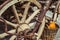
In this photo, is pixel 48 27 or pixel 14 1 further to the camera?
pixel 48 27

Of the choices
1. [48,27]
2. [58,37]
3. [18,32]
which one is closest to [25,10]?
[48,27]

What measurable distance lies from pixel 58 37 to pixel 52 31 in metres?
0.47

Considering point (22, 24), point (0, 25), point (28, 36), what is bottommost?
point (28, 36)

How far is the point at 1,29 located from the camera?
9.41ft

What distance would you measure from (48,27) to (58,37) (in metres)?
0.49

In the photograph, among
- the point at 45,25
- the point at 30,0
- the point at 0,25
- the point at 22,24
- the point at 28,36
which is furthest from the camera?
the point at 0,25

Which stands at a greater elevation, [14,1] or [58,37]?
[14,1]

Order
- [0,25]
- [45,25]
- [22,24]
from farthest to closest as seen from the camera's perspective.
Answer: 1. [0,25]
2. [45,25]
3. [22,24]

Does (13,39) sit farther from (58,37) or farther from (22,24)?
(58,37)

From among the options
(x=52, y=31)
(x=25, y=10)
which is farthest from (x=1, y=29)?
(x=52, y=31)

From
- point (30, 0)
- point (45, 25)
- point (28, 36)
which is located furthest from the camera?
point (45, 25)

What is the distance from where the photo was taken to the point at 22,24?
222cm

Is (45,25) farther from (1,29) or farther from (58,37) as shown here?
(1,29)

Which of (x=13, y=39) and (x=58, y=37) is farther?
(x=58, y=37)
